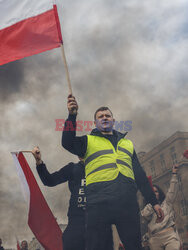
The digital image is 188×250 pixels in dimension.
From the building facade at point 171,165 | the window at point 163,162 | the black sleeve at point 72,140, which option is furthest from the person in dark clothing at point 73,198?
the window at point 163,162

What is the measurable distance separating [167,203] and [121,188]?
333 cm

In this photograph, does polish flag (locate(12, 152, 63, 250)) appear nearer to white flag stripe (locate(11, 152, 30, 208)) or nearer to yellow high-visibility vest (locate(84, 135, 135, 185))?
white flag stripe (locate(11, 152, 30, 208))

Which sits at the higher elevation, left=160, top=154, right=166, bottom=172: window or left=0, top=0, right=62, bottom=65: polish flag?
left=160, top=154, right=166, bottom=172: window

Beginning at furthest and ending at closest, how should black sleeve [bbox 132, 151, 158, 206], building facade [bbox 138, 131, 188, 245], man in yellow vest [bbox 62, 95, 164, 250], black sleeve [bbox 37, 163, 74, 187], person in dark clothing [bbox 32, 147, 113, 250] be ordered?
1. building facade [bbox 138, 131, 188, 245]
2. person in dark clothing [bbox 32, 147, 113, 250]
3. black sleeve [bbox 37, 163, 74, 187]
4. black sleeve [bbox 132, 151, 158, 206]
5. man in yellow vest [bbox 62, 95, 164, 250]

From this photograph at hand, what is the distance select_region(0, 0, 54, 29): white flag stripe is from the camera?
3.48m

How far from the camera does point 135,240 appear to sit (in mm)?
1892

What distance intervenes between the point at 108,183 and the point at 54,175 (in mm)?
1041

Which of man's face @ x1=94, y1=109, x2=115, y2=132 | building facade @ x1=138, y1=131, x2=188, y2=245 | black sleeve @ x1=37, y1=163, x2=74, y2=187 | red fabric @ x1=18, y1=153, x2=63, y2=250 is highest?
building facade @ x1=138, y1=131, x2=188, y2=245

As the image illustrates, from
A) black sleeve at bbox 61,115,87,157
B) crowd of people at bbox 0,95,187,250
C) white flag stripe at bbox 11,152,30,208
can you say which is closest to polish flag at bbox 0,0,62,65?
white flag stripe at bbox 11,152,30,208

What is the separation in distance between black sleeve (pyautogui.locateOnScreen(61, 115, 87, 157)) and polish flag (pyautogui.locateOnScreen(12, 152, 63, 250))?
1418 millimetres

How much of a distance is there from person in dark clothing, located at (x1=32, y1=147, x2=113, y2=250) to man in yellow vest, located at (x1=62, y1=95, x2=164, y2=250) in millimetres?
497

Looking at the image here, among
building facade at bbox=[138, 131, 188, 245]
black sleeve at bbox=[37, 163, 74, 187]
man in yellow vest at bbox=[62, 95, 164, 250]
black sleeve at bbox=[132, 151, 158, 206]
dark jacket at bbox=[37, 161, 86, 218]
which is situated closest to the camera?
man in yellow vest at bbox=[62, 95, 164, 250]

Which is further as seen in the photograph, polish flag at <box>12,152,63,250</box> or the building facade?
the building facade

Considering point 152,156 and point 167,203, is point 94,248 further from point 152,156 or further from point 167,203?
point 152,156
